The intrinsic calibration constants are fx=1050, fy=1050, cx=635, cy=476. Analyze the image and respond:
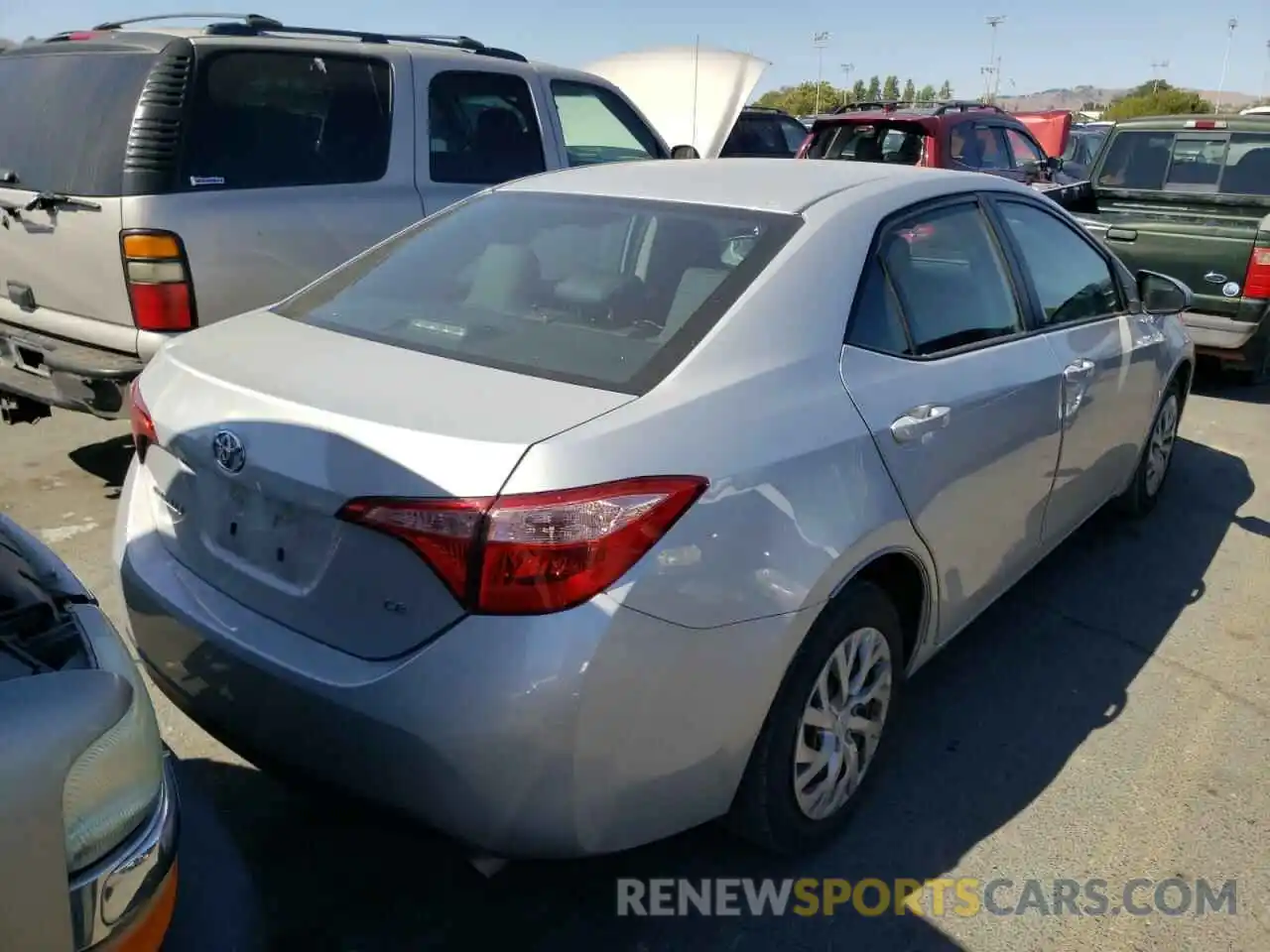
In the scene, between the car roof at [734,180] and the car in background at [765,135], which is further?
the car in background at [765,135]

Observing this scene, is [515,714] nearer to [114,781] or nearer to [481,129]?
[114,781]

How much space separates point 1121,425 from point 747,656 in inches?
103

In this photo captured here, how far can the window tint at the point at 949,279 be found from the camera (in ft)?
9.26

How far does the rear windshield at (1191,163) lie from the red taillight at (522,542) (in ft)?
25.2

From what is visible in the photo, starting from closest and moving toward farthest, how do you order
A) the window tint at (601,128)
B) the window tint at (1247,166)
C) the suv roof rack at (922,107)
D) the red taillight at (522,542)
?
the red taillight at (522,542) < the window tint at (601,128) < the window tint at (1247,166) < the suv roof rack at (922,107)

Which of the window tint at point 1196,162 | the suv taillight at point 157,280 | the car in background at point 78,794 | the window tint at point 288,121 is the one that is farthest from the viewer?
the window tint at point 1196,162

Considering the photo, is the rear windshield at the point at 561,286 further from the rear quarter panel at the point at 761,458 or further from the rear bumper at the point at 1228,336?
the rear bumper at the point at 1228,336

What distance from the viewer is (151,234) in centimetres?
409

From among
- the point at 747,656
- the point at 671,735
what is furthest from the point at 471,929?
the point at 747,656

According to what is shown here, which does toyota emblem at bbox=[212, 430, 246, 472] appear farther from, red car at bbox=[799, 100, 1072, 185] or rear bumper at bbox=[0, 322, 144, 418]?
red car at bbox=[799, 100, 1072, 185]

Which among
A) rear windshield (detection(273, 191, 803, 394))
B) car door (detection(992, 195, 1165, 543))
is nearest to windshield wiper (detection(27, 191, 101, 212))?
rear windshield (detection(273, 191, 803, 394))

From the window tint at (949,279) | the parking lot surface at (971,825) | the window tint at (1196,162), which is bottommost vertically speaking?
the parking lot surface at (971,825)

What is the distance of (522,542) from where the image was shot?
1.87m

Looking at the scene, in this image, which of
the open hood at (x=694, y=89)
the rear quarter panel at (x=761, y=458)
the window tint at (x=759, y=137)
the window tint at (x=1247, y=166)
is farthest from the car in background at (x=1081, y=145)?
the rear quarter panel at (x=761, y=458)
